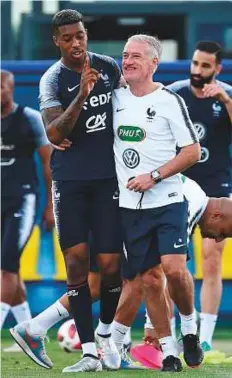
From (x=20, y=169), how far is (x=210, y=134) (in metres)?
1.84

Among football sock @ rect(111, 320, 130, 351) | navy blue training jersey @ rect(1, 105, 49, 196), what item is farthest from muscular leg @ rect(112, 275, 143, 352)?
navy blue training jersey @ rect(1, 105, 49, 196)

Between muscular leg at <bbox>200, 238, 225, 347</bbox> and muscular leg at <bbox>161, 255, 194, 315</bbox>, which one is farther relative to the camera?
muscular leg at <bbox>200, 238, 225, 347</bbox>

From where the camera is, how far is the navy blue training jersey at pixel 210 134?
11836mm

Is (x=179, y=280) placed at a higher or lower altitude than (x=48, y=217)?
higher

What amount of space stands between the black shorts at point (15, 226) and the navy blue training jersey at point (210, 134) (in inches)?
63.1

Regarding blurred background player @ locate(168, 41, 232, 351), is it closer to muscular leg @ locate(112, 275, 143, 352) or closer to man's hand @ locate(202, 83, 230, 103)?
man's hand @ locate(202, 83, 230, 103)

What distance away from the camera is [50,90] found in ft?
31.1

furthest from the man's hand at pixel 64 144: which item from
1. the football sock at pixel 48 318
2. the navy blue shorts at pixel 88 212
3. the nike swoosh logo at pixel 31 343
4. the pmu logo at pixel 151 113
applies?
the nike swoosh logo at pixel 31 343

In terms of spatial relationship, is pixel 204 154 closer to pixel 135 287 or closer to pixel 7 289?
pixel 7 289

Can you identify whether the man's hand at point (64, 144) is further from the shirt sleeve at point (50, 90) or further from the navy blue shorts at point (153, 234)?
the navy blue shorts at point (153, 234)

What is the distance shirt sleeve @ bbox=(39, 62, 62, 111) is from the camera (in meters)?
9.47

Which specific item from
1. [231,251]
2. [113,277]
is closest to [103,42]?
[231,251]

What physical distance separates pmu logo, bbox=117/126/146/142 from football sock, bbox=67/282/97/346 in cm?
102

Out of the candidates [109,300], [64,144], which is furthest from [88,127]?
[109,300]
